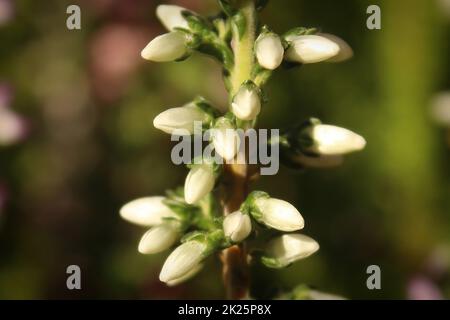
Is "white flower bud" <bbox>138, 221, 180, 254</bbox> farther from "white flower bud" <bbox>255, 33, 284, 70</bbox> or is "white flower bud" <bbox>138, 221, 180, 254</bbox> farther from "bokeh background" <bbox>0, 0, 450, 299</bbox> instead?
"bokeh background" <bbox>0, 0, 450, 299</bbox>

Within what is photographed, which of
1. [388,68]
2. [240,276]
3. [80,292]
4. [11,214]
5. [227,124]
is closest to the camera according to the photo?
[227,124]

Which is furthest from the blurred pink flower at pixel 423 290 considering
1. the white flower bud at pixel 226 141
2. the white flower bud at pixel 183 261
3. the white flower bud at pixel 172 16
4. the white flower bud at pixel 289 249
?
the white flower bud at pixel 172 16

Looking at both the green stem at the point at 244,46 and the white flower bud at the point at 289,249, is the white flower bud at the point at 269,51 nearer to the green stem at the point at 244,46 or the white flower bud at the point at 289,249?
the green stem at the point at 244,46

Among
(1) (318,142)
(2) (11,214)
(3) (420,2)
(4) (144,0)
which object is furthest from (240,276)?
(3) (420,2)

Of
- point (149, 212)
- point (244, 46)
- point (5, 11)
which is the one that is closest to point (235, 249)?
point (149, 212)

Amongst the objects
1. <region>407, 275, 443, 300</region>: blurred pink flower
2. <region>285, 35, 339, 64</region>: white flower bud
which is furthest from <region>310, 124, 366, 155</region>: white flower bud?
<region>407, 275, 443, 300</region>: blurred pink flower

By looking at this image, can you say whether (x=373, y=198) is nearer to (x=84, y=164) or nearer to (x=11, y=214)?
(x=84, y=164)
